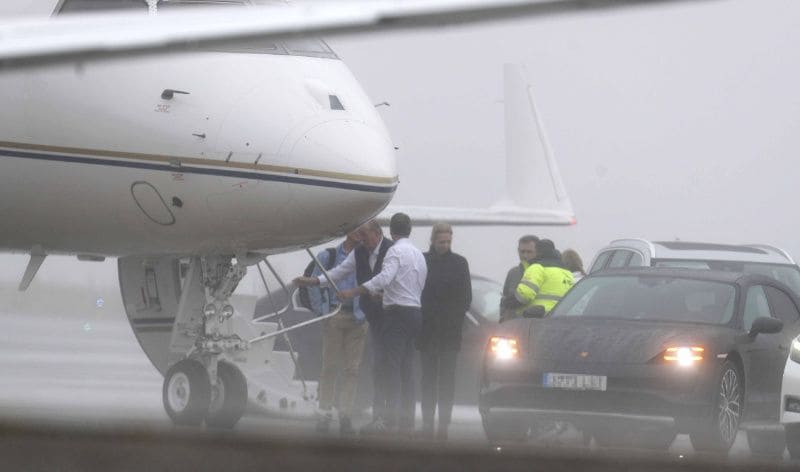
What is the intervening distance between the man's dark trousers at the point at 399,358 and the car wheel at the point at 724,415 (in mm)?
2572

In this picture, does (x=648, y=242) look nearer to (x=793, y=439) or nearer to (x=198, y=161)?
(x=793, y=439)

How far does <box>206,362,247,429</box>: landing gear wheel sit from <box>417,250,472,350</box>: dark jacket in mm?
1848

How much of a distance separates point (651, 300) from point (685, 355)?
1.44m

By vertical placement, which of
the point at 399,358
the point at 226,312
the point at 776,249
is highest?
the point at 776,249

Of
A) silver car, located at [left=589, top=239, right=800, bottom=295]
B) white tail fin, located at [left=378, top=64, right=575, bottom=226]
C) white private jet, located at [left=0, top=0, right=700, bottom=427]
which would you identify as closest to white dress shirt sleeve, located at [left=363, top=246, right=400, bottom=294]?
white private jet, located at [left=0, top=0, right=700, bottom=427]

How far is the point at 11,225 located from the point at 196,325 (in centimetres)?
147

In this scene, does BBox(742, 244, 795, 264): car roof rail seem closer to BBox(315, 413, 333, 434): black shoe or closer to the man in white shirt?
the man in white shirt

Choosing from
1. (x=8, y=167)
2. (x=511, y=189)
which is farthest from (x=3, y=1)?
(x=511, y=189)

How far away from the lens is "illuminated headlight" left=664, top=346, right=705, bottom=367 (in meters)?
11.2

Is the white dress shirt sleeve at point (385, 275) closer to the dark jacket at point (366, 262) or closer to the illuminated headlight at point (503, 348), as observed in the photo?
the dark jacket at point (366, 262)

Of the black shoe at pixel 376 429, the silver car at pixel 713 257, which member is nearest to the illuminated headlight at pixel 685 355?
the black shoe at pixel 376 429

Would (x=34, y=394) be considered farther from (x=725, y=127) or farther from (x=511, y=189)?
(x=511, y=189)

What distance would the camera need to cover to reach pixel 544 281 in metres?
14.6

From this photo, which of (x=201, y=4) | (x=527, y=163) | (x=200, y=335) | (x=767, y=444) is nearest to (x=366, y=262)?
(x=200, y=335)
